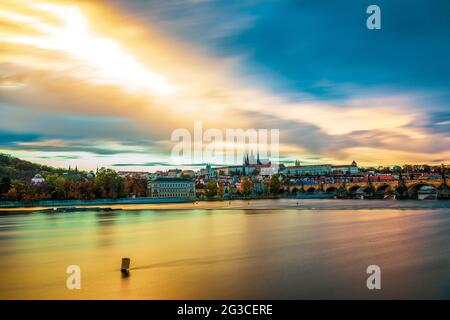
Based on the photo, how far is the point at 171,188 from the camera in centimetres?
12356

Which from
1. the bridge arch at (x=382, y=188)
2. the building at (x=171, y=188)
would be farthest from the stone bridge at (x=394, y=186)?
the building at (x=171, y=188)

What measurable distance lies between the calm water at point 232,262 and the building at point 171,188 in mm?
85109

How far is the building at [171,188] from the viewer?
12069cm

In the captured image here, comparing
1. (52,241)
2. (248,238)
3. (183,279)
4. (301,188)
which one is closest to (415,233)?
(248,238)

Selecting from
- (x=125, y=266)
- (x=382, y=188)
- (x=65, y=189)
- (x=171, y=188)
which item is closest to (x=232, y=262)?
(x=125, y=266)

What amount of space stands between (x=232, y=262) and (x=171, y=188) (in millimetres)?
103583

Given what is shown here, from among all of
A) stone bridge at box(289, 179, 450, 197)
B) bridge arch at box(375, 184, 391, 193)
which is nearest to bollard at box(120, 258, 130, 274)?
stone bridge at box(289, 179, 450, 197)

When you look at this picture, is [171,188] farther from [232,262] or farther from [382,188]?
[232,262]

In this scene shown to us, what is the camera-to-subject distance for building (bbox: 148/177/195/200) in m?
121

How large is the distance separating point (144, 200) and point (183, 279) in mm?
86961

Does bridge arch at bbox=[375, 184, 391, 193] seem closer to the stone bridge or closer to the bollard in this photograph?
the stone bridge

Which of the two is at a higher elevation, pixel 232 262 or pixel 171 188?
pixel 171 188

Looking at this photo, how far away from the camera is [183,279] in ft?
56.7
